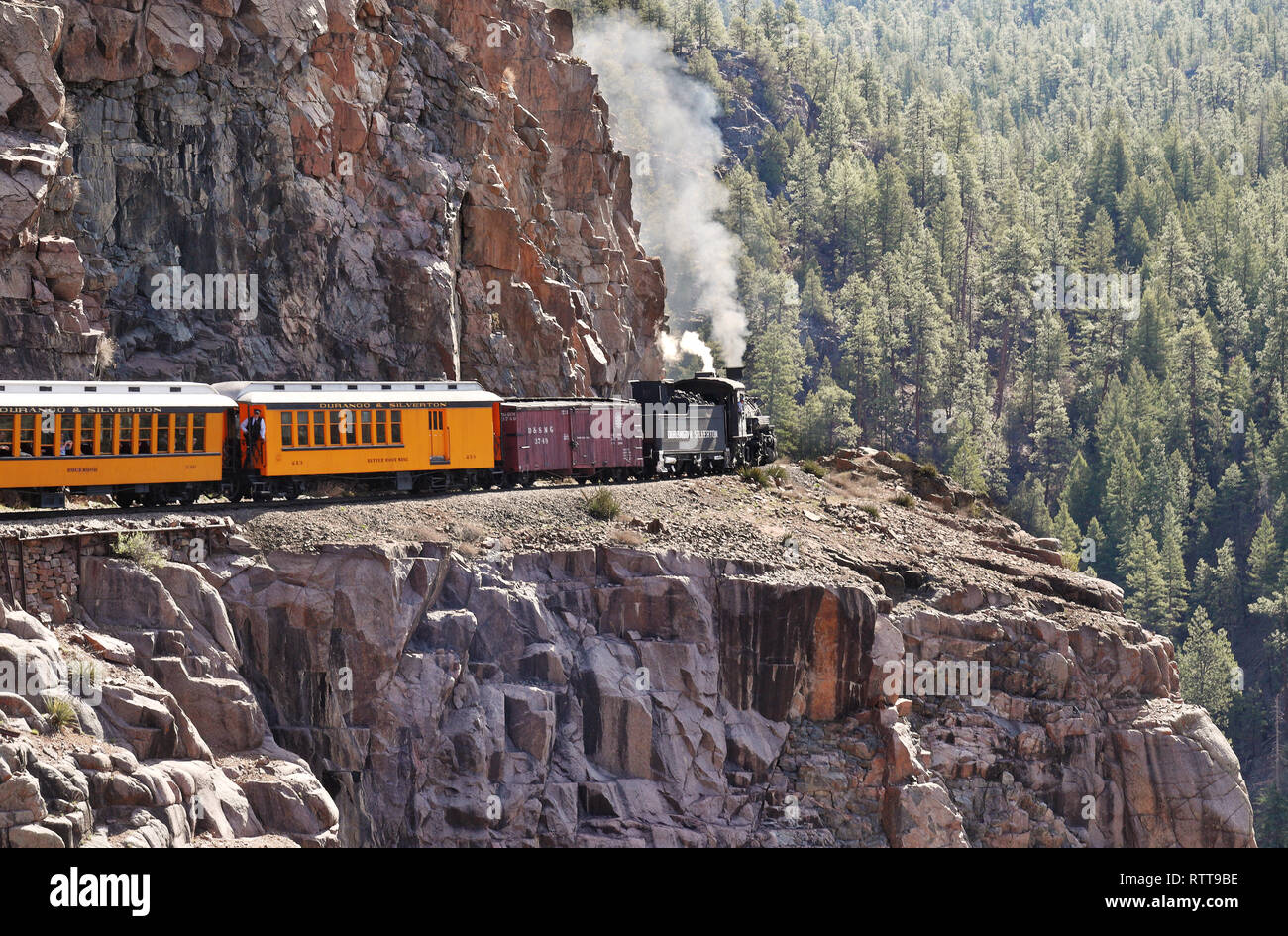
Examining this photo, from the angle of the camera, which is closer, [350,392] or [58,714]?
[58,714]

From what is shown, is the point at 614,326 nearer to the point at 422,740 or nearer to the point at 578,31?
the point at 422,740

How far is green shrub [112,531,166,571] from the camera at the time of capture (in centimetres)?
2988

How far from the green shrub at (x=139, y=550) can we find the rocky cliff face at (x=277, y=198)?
11316mm

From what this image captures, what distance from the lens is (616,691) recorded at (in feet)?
120

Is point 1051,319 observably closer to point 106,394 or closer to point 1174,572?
point 1174,572

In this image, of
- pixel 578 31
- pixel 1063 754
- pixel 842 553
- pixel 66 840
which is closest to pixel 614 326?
pixel 842 553

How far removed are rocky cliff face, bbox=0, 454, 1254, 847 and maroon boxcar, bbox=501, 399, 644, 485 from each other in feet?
5.83

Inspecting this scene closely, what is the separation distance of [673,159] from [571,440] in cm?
11511

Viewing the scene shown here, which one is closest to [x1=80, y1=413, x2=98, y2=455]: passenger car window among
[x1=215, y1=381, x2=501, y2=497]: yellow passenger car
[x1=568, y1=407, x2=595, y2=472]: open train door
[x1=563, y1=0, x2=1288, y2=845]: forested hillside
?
[x1=215, y1=381, x2=501, y2=497]: yellow passenger car

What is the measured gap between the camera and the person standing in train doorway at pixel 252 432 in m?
35.2

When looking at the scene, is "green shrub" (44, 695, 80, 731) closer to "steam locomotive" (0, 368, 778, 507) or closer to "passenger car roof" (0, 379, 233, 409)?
"steam locomotive" (0, 368, 778, 507)

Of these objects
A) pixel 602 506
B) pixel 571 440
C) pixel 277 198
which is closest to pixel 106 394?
pixel 602 506

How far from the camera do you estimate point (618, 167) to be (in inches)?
2788

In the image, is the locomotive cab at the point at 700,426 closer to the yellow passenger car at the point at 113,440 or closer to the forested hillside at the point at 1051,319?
the yellow passenger car at the point at 113,440
